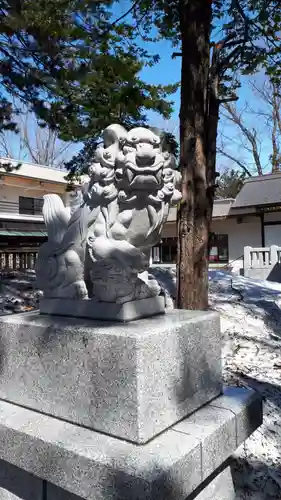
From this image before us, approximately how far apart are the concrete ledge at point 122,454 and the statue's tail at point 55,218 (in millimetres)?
999

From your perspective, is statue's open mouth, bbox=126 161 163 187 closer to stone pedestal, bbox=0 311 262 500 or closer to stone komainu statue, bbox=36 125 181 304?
stone komainu statue, bbox=36 125 181 304

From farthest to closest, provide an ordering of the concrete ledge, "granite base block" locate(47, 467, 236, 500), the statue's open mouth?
the statue's open mouth < "granite base block" locate(47, 467, 236, 500) < the concrete ledge

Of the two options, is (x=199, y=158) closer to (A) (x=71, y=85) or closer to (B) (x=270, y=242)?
(A) (x=71, y=85)

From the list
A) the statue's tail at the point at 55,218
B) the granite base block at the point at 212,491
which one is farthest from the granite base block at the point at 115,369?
the statue's tail at the point at 55,218

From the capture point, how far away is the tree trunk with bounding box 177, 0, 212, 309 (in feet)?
12.4

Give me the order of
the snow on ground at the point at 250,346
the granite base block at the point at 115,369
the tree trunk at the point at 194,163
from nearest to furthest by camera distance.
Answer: the granite base block at the point at 115,369
the snow on ground at the point at 250,346
the tree trunk at the point at 194,163

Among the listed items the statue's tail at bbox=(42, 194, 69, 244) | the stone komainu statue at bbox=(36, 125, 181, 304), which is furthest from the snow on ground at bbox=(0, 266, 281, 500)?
the statue's tail at bbox=(42, 194, 69, 244)

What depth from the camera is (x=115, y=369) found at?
162 centimetres

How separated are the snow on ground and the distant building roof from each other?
9062mm

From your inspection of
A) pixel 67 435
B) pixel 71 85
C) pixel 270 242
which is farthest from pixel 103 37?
pixel 270 242

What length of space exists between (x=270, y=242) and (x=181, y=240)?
476 inches

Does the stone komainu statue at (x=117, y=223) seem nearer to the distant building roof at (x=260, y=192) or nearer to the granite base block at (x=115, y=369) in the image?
the granite base block at (x=115, y=369)

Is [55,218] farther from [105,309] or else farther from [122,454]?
[122,454]

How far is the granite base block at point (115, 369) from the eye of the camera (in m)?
1.58
